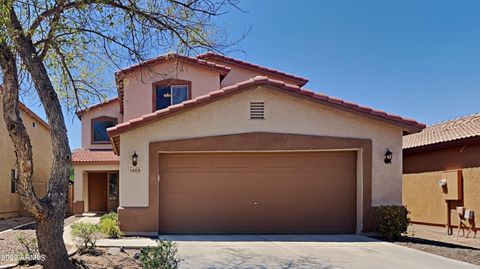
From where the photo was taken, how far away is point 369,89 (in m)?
25.3

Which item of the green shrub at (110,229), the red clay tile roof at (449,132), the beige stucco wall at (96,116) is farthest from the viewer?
the beige stucco wall at (96,116)

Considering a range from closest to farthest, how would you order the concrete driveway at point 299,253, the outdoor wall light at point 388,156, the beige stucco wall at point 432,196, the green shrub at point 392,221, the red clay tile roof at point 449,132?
the concrete driveway at point 299,253 < the green shrub at point 392,221 < the outdoor wall light at point 388,156 < the beige stucco wall at point 432,196 < the red clay tile roof at point 449,132

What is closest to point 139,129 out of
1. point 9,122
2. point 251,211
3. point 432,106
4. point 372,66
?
point 251,211

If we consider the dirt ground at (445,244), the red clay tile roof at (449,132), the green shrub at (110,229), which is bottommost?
the dirt ground at (445,244)

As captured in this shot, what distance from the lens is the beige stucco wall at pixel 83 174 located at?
76.0 feet

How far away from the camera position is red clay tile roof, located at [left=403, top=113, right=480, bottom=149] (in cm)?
1545

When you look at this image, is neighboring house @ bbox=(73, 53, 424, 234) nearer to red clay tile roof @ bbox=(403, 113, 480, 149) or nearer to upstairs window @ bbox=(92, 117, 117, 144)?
red clay tile roof @ bbox=(403, 113, 480, 149)

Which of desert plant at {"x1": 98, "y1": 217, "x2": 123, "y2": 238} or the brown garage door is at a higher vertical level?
the brown garage door

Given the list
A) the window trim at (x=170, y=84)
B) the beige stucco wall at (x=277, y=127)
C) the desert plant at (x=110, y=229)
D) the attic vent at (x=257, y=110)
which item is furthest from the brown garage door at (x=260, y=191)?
the window trim at (x=170, y=84)

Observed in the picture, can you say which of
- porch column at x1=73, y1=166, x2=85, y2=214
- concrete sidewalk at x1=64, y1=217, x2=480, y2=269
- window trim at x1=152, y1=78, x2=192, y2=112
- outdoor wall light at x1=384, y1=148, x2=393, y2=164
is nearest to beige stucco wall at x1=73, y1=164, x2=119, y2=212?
porch column at x1=73, y1=166, x2=85, y2=214

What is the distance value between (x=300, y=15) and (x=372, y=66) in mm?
11209

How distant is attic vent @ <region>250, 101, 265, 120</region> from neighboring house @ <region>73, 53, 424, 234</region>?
0.03 m

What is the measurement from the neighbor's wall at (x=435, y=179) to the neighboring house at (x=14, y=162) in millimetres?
15942

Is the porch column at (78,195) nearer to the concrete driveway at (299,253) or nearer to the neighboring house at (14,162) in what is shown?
the neighboring house at (14,162)
